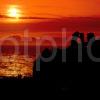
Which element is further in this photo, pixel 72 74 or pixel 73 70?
pixel 73 70

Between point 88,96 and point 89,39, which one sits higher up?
point 89,39

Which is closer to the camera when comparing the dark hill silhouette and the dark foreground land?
the dark foreground land

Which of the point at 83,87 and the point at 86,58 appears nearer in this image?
the point at 83,87

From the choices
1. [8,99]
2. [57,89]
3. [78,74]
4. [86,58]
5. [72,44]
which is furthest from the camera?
[72,44]

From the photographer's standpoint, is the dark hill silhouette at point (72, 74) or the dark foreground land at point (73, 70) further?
the dark hill silhouette at point (72, 74)

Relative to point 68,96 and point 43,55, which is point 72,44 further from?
point 68,96

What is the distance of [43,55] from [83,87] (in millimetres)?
11503

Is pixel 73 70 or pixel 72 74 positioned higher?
pixel 73 70

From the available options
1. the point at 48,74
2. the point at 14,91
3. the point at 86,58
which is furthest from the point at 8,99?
the point at 86,58

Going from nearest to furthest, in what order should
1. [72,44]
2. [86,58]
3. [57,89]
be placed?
1. [57,89]
2. [86,58]
3. [72,44]

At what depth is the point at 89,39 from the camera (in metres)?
57.2

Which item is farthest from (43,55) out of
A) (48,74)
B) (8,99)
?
(8,99)

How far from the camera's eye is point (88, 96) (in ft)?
136

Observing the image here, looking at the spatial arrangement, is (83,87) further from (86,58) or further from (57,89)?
(86,58)
